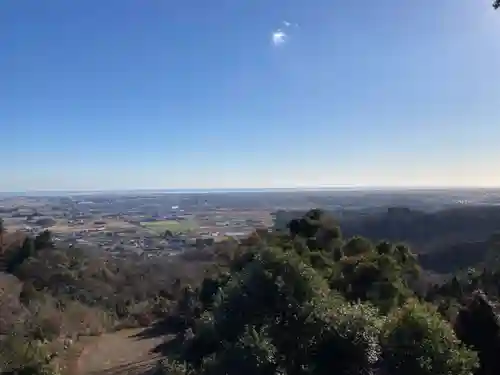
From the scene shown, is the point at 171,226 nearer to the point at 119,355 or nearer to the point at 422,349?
the point at 119,355

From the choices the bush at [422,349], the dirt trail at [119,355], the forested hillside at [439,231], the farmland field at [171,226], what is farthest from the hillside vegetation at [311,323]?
the farmland field at [171,226]

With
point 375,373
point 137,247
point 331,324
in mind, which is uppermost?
point 331,324

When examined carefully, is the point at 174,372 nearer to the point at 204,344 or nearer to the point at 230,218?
the point at 204,344

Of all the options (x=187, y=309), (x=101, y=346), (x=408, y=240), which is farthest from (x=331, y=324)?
(x=408, y=240)

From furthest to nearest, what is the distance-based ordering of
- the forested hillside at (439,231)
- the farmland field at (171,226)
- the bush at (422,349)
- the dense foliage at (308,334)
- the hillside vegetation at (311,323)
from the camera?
1. the farmland field at (171,226)
2. the forested hillside at (439,231)
3. the hillside vegetation at (311,323)
4. the dense foliage at (308,334)
5. the bush at (422,349)

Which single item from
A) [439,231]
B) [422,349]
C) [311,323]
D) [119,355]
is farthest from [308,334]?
[439,231]

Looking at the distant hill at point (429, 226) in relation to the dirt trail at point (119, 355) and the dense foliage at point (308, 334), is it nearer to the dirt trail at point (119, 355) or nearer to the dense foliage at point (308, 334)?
the dirt trail at point (119, 355)
